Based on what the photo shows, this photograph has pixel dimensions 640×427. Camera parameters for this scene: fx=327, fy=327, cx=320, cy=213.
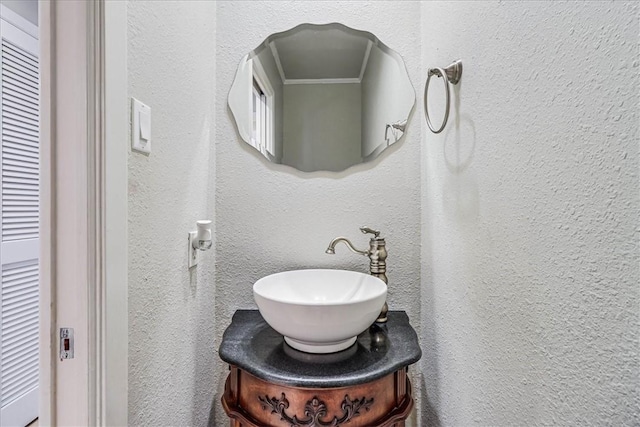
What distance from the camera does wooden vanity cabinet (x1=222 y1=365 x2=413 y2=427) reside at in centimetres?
84

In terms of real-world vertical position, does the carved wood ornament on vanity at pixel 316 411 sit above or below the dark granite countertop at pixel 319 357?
below

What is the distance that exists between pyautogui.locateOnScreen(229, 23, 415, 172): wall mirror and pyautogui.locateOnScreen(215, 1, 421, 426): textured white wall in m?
0.04

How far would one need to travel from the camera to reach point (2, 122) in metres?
1.59

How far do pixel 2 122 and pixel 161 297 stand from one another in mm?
1504

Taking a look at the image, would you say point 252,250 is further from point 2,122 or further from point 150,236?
point 2,122

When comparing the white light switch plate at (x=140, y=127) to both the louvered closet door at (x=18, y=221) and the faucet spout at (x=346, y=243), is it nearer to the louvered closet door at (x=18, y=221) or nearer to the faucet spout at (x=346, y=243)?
the faucet spout at (x=346, y=243)

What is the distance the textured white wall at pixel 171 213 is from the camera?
74 cm

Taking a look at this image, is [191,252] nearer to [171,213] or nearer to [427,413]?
[171,213]

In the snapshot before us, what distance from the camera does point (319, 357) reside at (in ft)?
3.05

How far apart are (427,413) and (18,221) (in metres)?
2.12

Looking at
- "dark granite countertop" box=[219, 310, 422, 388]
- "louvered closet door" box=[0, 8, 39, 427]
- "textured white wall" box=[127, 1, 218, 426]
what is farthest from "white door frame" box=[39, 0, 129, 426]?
"louvered closet door" box=[0, 8, 39, 427]

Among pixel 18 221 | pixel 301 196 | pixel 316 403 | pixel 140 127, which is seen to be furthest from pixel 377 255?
pixel 18 221

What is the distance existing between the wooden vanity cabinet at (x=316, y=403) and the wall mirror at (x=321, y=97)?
792mm

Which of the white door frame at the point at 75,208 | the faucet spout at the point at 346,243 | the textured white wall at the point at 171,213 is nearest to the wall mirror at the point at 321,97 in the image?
the textured white wall at the point at 171,213
